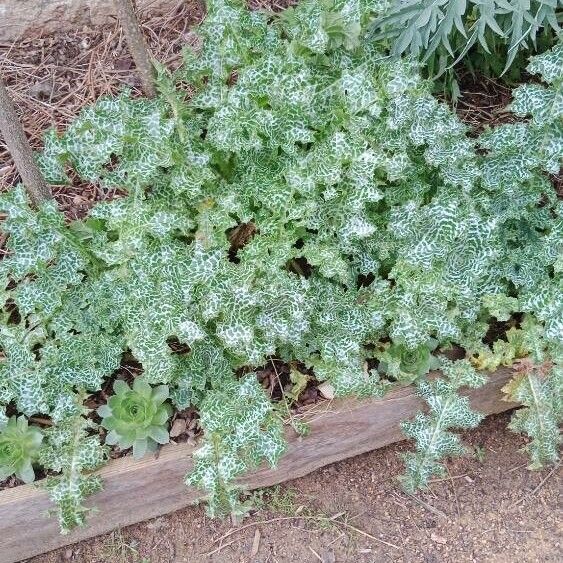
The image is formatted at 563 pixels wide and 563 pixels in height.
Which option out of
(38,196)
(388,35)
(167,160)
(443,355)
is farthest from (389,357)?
(38,196)

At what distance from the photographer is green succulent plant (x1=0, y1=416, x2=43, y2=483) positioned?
180 cm

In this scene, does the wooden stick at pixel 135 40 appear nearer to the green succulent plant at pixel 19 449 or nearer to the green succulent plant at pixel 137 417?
the green succulent plant at pixel 137 417

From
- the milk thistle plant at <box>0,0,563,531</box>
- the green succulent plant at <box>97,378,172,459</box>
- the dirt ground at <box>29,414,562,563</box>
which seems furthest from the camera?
the dirt ground at <box>29,414,562,563</box>

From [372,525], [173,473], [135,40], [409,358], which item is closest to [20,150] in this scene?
[135,40]

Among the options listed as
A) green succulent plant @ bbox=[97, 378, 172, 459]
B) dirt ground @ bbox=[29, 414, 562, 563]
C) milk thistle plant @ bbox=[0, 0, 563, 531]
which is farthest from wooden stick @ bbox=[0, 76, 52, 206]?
dirt ground @ bbox=[29, 414, 562, 563]

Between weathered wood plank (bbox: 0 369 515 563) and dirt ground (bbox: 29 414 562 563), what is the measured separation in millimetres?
63

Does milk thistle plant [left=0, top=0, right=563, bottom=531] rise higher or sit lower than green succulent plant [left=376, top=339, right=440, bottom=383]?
higher

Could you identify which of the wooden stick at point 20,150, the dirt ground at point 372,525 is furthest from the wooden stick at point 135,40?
the dirt ground at point 372,525

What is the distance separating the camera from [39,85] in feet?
7.96

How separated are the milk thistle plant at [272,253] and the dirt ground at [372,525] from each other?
20 centimetres

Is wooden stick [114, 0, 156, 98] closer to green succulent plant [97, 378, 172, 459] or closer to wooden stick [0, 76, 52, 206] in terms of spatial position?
wooden stick [0, 76, 52, 206]

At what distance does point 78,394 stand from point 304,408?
1.98 ft

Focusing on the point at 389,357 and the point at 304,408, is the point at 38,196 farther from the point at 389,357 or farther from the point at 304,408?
the point at 389,357

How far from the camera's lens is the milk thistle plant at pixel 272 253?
1.73 meters
